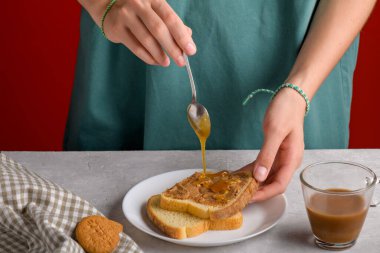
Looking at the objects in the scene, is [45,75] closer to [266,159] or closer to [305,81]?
[305,81]

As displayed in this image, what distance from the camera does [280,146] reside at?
4.92ft

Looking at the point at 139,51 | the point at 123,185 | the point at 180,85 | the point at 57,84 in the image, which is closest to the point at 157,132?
the point at 180,85

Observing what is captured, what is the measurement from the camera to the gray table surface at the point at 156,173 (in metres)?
1.32

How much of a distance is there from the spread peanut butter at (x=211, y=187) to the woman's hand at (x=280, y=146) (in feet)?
0.14

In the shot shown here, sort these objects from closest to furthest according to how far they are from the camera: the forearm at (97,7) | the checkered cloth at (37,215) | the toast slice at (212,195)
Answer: the checkered cloth at (37,215)
the toast slice at (212,195)
the forearm at (97,7)

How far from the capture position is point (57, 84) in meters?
3.04

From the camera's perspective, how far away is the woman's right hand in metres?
1.38

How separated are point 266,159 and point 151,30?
0.34 metres

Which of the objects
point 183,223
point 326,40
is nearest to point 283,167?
point 183,223

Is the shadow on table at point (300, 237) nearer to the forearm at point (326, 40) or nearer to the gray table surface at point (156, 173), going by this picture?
the gray table surface at point (156, 173)

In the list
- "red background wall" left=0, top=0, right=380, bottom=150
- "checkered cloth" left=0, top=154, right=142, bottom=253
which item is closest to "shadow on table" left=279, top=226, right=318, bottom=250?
"checkered cloth" left=0, top=154, right=142, bottom=253

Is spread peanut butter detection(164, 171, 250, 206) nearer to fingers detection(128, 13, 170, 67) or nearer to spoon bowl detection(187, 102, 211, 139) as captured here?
spoon bowl detection(187, 102, 211, 139)

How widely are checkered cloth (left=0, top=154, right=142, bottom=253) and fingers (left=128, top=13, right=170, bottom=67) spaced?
0.33 m

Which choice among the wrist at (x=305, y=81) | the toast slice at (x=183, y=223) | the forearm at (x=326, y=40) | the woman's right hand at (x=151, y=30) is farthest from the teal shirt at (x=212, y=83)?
the toast slice at (x=183, y=223)
